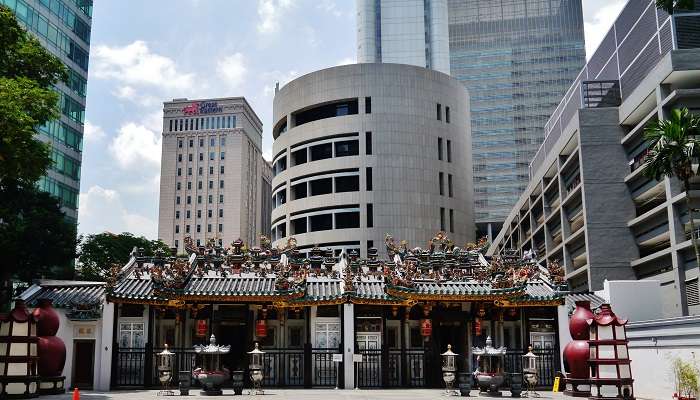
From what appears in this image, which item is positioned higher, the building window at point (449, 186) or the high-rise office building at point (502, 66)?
the high-rise office building at point (502, 66)

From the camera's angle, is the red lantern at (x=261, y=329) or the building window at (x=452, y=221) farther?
the building window at (x=452, y=221)

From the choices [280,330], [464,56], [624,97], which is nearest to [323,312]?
[280,330]

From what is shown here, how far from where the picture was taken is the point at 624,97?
176ft

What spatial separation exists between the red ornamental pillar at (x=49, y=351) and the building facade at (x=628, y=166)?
2694 cm

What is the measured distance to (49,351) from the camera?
26.2 m

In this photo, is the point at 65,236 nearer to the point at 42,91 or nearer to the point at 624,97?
the point at 42,91

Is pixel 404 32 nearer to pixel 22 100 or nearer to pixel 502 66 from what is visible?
pixel 502 66

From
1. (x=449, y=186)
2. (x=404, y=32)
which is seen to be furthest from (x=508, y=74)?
(x=449, y=186)

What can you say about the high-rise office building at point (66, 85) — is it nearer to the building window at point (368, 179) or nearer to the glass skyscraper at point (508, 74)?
the building window at point (368, 179)

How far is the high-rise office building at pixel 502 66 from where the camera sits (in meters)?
123

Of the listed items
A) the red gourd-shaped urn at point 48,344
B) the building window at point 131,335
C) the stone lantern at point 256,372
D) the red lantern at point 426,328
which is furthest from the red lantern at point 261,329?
the red gourd-shaped urn at point 48,344

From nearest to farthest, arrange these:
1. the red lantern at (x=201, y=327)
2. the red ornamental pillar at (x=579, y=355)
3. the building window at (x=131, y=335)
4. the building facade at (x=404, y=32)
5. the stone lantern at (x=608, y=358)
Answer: the stone lantern at (x=608, y=358), the red ornamental pillar at (x=579, y=355), the red lantern at (x=201, y=327), the building window at (x=131, y=335), the building facade at (x=404, y=32)

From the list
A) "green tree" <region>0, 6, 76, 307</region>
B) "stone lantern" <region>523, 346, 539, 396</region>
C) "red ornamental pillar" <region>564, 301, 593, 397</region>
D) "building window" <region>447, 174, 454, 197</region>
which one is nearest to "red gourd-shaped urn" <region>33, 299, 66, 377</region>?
"green tree" <region>0, 6, 76, 307</region>

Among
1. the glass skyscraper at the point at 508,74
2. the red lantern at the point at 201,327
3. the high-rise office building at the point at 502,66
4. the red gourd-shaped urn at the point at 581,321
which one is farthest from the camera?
the high-rise office building at the point at 502,66
